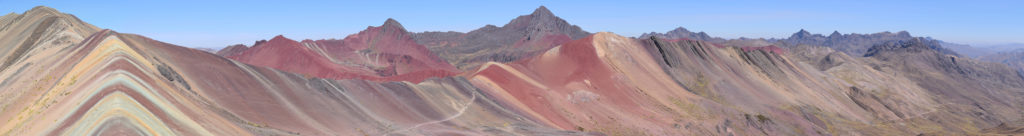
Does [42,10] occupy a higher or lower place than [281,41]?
lower

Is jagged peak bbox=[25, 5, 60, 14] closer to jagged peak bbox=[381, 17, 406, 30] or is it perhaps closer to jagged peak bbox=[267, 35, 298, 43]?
jagged peak bbox=[267, 35, 298, 43]

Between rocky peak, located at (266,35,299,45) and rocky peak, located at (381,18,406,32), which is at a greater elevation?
rocky peak, located at (381,18,406,32)

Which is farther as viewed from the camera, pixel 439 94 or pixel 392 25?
pixel 392 25

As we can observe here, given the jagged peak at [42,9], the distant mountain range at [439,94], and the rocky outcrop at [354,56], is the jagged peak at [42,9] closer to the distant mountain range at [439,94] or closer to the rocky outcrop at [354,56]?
the distant mountain range at [439,94]

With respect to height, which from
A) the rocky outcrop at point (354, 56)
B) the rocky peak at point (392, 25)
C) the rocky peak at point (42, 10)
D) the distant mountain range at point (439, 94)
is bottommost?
the distant mountain range at point (439, 94)

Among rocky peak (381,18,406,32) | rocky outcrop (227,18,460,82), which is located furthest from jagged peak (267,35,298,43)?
rocky peak (381,18,406,32)

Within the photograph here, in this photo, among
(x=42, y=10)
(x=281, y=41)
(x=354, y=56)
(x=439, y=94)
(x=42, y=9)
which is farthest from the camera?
(x=354, y=56)

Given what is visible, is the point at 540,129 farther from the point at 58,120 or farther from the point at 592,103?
the point at 58,120

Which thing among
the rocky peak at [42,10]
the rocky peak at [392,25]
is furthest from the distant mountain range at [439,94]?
the rocky peak at [392,25]

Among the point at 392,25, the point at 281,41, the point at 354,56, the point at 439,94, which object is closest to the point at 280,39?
the point at 281,41

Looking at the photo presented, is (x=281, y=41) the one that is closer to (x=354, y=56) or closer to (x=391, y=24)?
(x=354, y=56)
